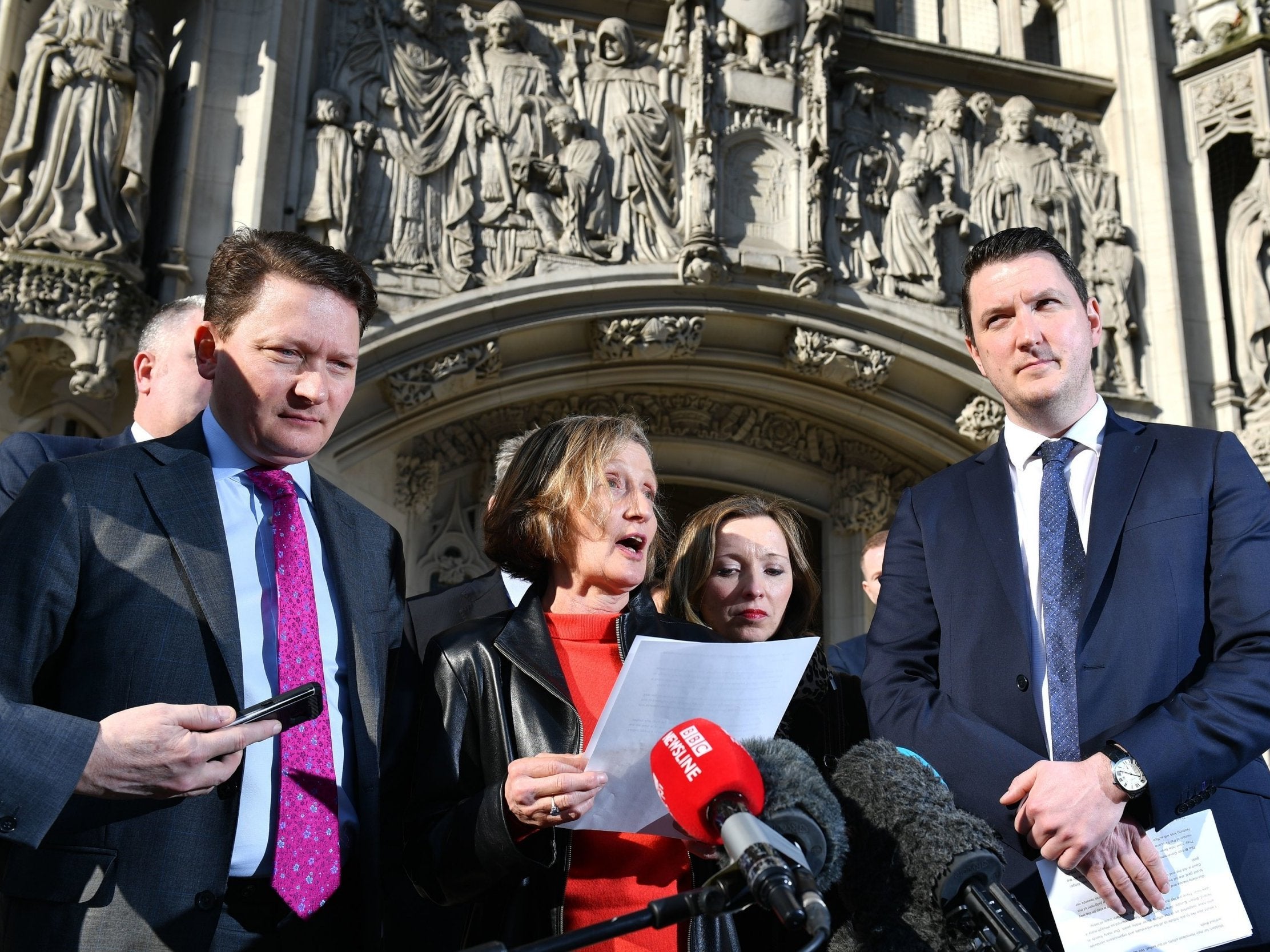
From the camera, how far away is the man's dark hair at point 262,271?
80.3 inches

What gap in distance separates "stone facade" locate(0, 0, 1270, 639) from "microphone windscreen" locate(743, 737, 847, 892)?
431cm

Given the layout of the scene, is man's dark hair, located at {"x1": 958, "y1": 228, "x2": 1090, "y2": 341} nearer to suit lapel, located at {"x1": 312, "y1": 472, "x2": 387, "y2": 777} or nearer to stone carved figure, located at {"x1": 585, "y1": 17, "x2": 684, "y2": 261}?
suit lapel, located at {"x1": 312, "y1": 472, "x2": 387, "y2": 777}

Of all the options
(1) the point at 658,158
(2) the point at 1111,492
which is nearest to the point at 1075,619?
(2) the point at 1111,492

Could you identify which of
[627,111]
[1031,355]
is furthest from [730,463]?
[1031,355]

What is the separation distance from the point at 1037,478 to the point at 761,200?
465 centimetres

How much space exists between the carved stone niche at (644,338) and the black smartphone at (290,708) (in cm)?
486

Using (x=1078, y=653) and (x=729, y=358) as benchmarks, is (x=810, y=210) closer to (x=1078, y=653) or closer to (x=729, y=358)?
(x=729, y=358)

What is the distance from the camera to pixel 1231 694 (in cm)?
191

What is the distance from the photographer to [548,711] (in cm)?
205

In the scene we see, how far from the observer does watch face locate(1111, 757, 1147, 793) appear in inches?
71.7

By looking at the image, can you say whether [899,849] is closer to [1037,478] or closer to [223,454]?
[1037,478]

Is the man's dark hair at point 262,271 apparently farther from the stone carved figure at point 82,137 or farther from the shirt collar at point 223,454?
the stone carved figure at point 82,137

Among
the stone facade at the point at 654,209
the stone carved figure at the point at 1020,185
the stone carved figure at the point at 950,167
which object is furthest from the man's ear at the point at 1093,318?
the stone carved figure at the point at 1020,185

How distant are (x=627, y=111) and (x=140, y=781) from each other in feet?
18.3
